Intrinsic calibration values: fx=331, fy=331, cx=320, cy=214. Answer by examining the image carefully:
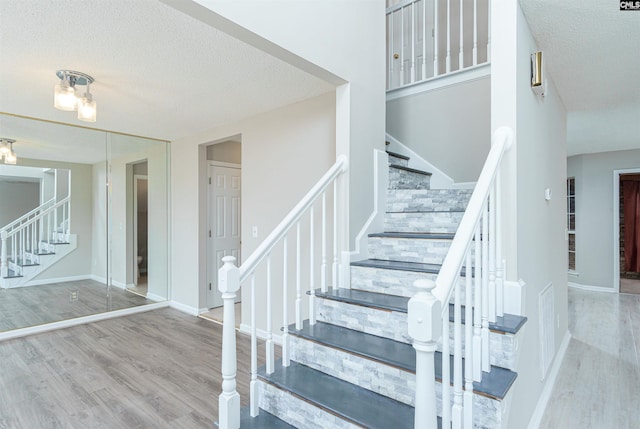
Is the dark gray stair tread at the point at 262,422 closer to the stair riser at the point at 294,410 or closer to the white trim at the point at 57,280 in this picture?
the stair riser at the point at 294,410

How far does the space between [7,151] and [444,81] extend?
4846 mm

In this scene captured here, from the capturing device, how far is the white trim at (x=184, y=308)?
177 inches

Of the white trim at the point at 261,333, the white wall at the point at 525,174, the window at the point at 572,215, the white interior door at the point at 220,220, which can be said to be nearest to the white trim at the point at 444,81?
the white wall at the point at 525,174

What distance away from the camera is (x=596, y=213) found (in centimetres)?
587

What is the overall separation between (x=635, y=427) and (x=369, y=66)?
3.11 meters

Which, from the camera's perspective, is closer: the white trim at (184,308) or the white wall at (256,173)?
the white wall at (256,173)

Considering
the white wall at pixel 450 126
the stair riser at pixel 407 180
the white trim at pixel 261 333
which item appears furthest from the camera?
the white trim at pixel 261 333

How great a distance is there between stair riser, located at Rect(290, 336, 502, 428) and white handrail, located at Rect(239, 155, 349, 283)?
60 cm

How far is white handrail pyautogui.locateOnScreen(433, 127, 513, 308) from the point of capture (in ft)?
3.74

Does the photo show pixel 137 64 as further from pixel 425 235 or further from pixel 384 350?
pixel 384 350

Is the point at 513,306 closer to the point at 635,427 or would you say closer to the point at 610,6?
the point at 635,427

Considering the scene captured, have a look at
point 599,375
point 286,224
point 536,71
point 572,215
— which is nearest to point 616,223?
point 572,215

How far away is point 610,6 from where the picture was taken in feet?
6.08

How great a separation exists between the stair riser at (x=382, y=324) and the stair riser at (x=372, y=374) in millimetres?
258
